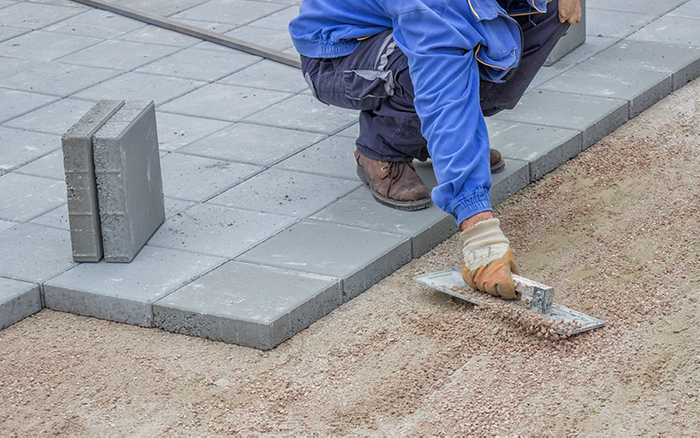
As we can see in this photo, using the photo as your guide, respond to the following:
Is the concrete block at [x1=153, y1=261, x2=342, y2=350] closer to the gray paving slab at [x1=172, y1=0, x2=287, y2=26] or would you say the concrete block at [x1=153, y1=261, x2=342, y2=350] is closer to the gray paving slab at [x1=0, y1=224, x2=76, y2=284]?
the gray paving slab at [x1=0, y1=224, x2=76, y2=284]

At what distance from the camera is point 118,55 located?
5.98m

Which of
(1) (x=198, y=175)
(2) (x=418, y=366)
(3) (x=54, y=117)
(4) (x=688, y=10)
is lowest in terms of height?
(2) (x=418, y=366)

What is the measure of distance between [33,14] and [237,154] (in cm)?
343

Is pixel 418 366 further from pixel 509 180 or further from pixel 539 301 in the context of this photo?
pixel 509 180

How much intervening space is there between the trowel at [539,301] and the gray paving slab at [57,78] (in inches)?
120

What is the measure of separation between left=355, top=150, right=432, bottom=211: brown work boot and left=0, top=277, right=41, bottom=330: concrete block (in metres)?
1.43

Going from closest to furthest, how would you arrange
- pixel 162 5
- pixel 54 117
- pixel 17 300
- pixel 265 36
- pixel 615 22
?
pixel 17 300 → pixel 54 117 → pixel 615 22 → pixel 265 36 → pixel 162 5

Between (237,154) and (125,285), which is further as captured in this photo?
(237,154)

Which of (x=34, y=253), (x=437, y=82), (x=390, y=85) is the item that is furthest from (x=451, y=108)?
(x=34, y=253)

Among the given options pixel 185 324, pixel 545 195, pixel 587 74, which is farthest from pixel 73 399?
pixel 587 74

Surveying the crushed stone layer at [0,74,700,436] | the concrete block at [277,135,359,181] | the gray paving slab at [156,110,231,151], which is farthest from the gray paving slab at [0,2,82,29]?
the crushed stone layer at [0,74,700,436]

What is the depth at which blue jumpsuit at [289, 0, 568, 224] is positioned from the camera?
3.14m

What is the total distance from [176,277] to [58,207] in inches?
35.0

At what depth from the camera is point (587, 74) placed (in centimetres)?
523
